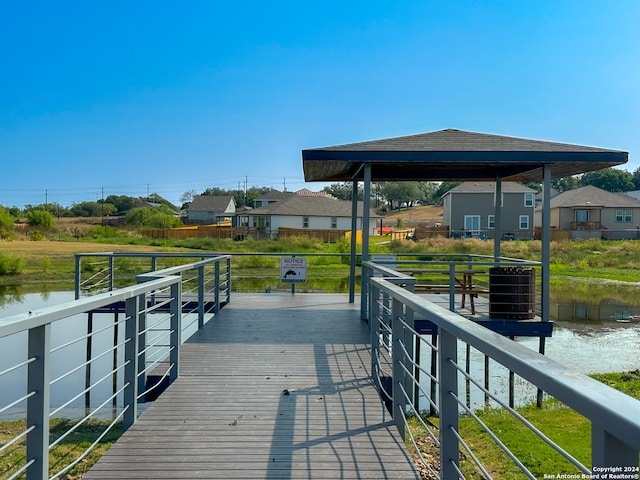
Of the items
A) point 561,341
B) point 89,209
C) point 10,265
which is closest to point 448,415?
point 561,341

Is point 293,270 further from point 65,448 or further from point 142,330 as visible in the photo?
point 142,330

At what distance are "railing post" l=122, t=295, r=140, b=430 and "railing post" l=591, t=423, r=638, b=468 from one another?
3532 mm

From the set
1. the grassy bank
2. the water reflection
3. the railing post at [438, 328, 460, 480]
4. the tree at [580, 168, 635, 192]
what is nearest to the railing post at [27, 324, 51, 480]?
the railing post at [438, 328, 460, 480]

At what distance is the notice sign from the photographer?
1239 cm

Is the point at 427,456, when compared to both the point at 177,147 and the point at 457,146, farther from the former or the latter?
the point at 177,147

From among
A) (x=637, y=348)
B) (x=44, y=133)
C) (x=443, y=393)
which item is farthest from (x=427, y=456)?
(x=44, y=133)

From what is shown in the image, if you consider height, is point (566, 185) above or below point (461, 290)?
above

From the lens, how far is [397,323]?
4.17m

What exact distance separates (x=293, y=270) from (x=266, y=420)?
323 inches

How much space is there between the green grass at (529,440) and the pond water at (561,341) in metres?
1.00

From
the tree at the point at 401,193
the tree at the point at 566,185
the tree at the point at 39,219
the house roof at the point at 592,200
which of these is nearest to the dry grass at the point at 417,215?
the tree at the point at 401,193

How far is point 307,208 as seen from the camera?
51.1 m

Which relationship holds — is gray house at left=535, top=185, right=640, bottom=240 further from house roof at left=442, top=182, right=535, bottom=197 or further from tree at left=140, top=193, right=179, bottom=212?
tree at left=140, top=193, right=179, bottom=212

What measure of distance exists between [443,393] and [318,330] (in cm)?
542
